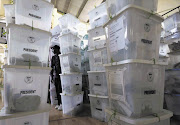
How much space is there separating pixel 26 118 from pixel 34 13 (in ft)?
3.15

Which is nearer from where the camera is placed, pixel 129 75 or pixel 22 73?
pixel 129 75

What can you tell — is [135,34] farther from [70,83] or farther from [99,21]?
[70,83]

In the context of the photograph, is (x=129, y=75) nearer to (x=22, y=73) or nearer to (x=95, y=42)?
(x=22, y=73)

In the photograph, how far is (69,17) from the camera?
2.08m

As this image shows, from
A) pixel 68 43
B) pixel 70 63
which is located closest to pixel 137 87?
pixel 70 63

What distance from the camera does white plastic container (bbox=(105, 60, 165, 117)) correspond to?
75cm

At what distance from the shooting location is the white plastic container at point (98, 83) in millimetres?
1558

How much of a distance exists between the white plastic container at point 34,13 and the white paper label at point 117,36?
28.2 inches

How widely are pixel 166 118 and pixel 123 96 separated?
35 cm

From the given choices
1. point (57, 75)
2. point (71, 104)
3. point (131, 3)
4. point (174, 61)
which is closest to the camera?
point (131, 3)

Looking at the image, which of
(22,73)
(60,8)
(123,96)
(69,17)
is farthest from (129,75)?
(60,8)

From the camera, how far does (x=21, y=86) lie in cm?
93

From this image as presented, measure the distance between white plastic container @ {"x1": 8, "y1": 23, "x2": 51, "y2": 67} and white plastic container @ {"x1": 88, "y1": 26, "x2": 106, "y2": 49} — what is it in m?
0.76

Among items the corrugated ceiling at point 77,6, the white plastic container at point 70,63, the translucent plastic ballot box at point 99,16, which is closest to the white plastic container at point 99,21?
the translucent plastic ballot box at point 99,16
